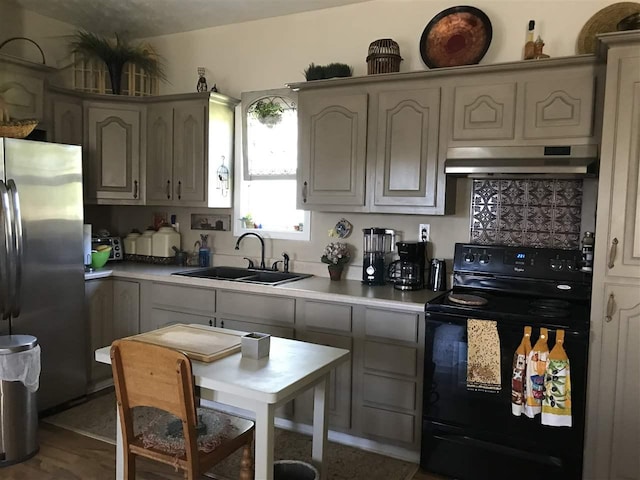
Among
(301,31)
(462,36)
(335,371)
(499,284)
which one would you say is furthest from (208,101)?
(499,284)

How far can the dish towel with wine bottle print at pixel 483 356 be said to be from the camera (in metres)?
2.54

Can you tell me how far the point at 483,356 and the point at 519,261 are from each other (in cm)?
68

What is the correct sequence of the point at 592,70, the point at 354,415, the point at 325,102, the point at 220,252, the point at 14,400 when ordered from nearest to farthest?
the point at 592,70 < the point at 14,400 < the point at 354,415 < the point at 325,102 < the point at 220,252

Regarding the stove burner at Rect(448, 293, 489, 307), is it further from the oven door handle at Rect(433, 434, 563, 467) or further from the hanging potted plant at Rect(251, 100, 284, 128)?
the hanging potted plant at Rect(251, 100, 284, 128)

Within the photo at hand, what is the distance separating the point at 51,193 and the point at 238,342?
71.3 inches

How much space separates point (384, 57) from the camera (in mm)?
3229

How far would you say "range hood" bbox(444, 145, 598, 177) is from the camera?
264cm

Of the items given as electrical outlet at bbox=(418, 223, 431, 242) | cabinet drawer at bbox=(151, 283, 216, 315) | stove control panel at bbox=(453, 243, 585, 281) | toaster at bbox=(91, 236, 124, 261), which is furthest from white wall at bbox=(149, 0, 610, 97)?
cabinet drawer at bbox=(151, 283, 216, 315)

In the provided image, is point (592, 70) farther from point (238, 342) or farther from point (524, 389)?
point (238, 342)

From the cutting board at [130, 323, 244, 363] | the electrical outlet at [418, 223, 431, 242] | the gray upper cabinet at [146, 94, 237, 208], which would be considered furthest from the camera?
the gray upper cabinet at [146, 94, 237, 208]

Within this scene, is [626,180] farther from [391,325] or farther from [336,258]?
[336,258]

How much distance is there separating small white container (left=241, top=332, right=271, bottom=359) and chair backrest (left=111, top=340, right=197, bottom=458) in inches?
11.5

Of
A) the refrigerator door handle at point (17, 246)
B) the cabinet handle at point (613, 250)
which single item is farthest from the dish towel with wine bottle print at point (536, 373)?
the refrigerator door handle at point (17, 246)

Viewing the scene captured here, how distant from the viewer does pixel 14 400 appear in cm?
284
